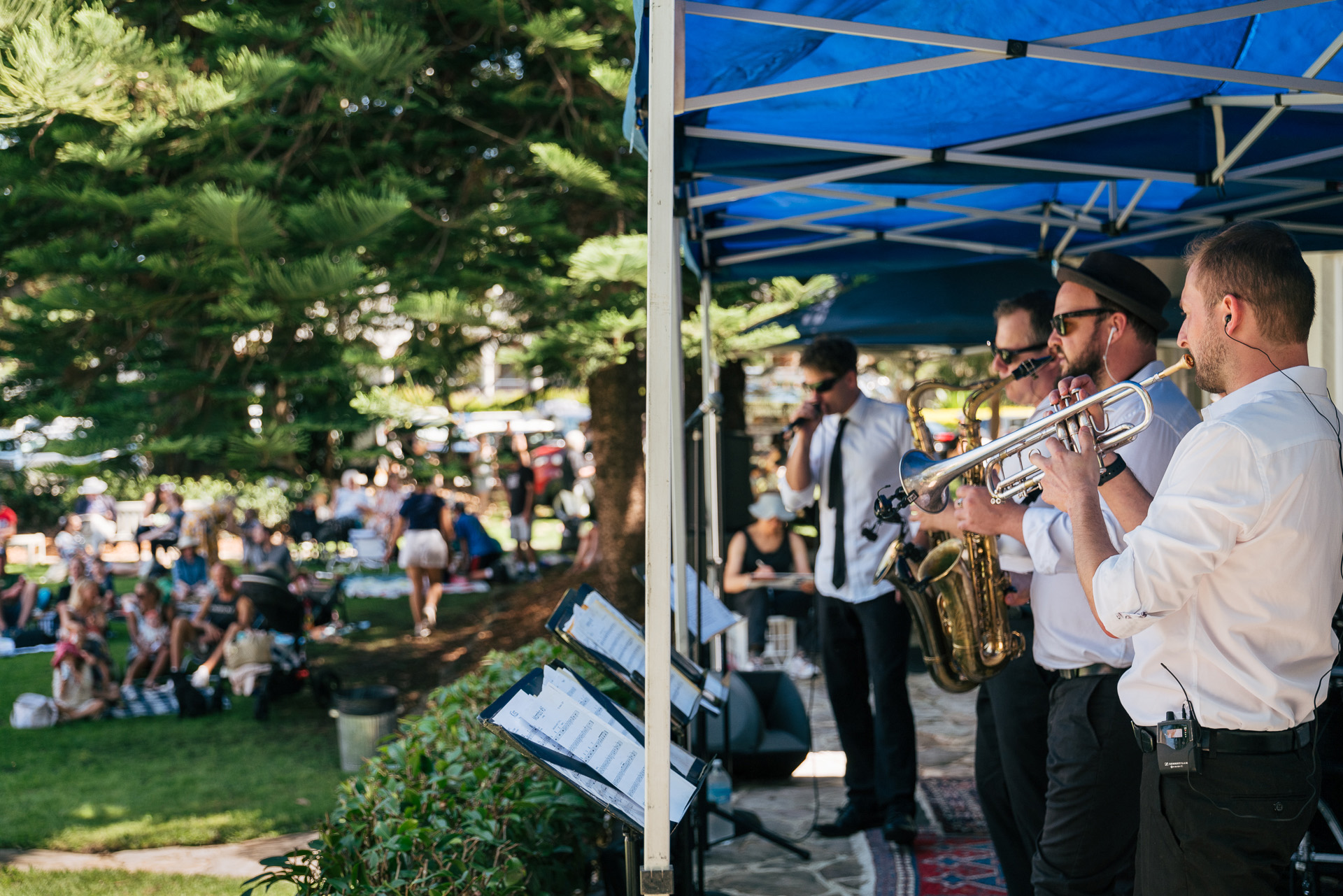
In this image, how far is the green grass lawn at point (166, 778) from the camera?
640 centimetres

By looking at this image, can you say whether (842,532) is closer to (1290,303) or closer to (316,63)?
(1290,303)

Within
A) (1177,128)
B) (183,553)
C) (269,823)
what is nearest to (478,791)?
(1177,128)

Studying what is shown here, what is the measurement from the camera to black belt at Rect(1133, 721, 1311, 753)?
1.93m

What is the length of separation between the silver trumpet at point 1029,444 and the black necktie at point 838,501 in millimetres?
1681

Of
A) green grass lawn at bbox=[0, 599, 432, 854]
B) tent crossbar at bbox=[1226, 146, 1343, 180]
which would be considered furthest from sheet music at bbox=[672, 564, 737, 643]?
green grass lawn at bbox=[0, 599, 432, 854]

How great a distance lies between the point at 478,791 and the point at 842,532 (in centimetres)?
195

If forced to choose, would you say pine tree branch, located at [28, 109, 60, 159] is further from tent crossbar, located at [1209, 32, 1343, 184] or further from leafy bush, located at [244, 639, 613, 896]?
tent crossbar, located at [1209, 32, 1343, 184]

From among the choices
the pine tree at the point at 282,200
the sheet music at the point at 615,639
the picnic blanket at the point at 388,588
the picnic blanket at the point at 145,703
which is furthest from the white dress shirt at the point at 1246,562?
the picnic blanket at the point at 388,588

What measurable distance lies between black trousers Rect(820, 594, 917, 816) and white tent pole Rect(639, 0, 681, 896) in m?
2.62

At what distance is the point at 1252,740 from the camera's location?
193 cm

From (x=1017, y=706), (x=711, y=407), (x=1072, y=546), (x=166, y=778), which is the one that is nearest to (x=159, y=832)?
(x=166, y=778)

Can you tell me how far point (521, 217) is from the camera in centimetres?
805

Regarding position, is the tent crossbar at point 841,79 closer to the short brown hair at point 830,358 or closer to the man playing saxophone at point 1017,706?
the man playing saxophone at point 1017,706

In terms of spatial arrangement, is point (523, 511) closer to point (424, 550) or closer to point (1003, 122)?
point (424, 550)
